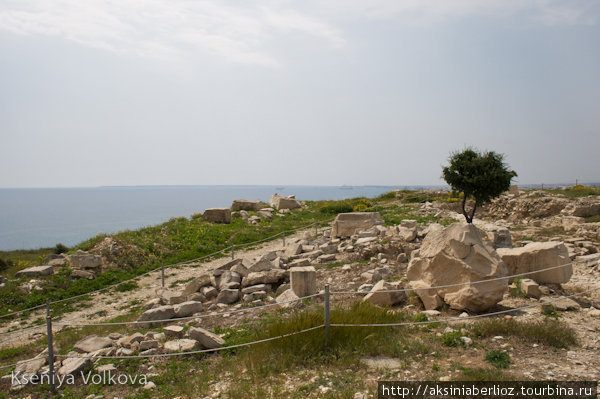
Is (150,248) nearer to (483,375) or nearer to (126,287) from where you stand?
(126,287)

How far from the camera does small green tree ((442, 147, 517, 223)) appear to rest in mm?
18031

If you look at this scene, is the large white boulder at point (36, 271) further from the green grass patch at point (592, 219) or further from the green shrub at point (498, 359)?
the green grass patch at point (592, 219)

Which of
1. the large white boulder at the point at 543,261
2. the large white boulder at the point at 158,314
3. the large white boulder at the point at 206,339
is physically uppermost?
the large white boulder at the point at 543,261

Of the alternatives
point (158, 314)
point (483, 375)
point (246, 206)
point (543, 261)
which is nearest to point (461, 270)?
point (543, 261)

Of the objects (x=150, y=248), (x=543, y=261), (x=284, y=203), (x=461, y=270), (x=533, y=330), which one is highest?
(x=284, y=203)

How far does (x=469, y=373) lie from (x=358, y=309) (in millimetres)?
2474

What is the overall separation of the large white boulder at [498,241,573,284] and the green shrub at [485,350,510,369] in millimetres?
4676

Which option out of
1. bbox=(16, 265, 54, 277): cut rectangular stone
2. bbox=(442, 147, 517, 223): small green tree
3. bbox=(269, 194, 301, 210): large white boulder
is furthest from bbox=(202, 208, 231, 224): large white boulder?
bbox=(442, 147, 517, 223): small green tree

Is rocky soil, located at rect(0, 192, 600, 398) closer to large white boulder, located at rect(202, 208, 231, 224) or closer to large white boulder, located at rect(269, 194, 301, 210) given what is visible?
large white boulder, located at rect(202, 208, 231, 224)

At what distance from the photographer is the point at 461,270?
8203 millimetres

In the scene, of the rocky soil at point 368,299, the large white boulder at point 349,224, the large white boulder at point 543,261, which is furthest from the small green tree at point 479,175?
the large white boulder at point 543,261

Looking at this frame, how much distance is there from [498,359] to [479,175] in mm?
13987

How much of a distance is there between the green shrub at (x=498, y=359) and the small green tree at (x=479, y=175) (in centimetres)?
1264

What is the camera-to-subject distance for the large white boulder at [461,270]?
7.90 meters
